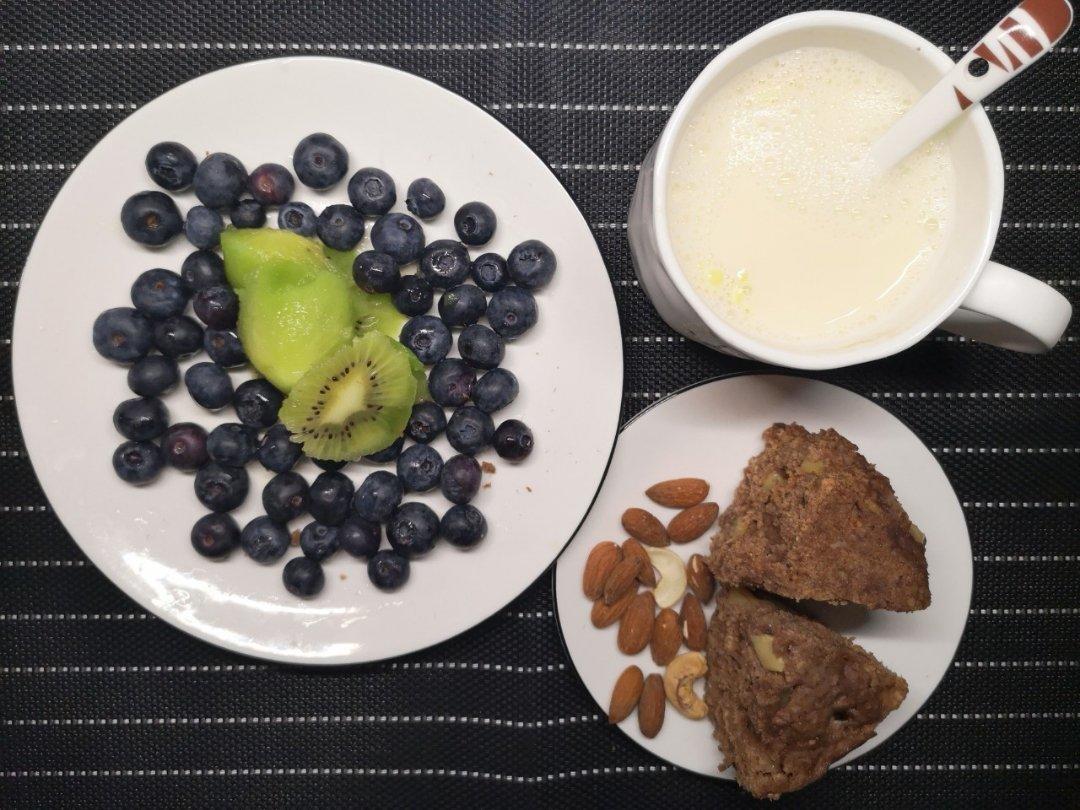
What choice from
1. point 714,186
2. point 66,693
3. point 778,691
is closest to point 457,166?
point 714,186

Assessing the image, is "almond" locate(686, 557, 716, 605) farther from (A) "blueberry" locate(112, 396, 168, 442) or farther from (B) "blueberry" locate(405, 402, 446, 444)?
(A) "blueberry" locate(112, 396, 168, 442)

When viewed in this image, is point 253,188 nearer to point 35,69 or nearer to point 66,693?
point 35,69

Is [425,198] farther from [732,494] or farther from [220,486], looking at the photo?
[732,494]

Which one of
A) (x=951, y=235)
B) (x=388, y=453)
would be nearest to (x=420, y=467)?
(x=388, y=453)

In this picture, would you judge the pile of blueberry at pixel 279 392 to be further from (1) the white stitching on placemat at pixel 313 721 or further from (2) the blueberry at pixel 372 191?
(1) the white stitching on placemat at pixel 313 721

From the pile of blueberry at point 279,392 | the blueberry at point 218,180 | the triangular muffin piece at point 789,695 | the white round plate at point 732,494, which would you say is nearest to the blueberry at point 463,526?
the pile of blueberry at point 279,392

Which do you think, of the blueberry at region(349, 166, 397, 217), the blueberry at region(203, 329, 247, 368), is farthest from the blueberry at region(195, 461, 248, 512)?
the blueberry at region(349, 166, 397, 217)

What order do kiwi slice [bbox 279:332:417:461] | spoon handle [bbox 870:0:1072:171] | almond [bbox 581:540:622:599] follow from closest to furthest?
spoon handle [bbox 870:0:1072:171], kiwi slice [bbox 279:332:417:461], almond [bbox 581:540:622:599]
